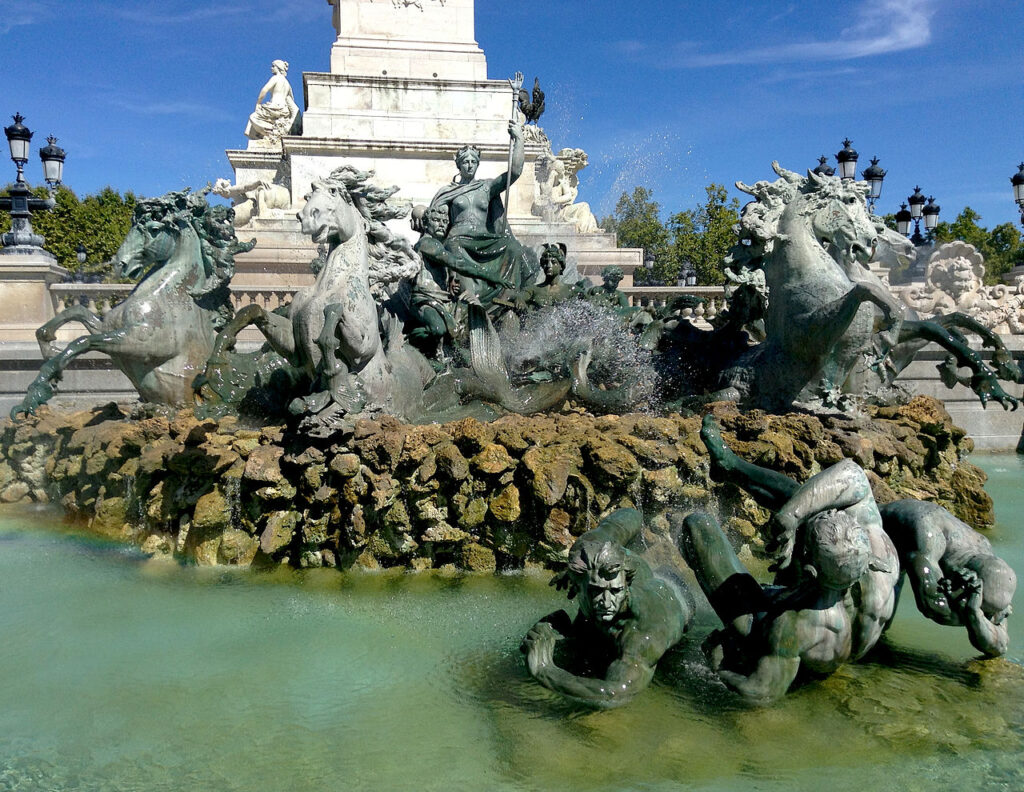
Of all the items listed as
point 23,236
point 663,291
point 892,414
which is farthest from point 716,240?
point 892,414

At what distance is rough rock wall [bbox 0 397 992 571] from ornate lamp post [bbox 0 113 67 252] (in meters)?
8.62

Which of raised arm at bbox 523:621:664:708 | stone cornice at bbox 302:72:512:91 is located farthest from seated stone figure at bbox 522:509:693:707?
stone cornice at bbox 302:72:512:91

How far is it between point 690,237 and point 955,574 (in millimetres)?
37881

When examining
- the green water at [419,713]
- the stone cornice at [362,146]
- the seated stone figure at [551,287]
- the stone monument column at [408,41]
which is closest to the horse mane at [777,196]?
the seated stone figure at [551,287]

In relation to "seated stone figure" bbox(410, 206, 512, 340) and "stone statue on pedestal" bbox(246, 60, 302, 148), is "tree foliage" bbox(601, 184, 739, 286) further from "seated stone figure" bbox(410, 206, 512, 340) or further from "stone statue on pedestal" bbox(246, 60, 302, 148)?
"seated stone figure" bbox(410, 206, 512, 340)

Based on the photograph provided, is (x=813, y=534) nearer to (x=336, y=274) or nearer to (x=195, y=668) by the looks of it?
(x=195, y=668)

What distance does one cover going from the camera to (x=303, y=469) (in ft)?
17.9

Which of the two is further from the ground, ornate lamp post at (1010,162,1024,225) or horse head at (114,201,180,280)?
ornate lamp post at (1010,162,1024,225)

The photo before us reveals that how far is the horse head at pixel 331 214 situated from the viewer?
19.5ft

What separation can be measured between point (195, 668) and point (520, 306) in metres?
5.13

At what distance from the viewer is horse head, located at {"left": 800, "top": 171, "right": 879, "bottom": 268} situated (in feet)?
22.8

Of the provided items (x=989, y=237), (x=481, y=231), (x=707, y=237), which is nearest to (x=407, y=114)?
(x=481, y=231)

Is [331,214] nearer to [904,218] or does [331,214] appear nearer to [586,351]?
[586,351]

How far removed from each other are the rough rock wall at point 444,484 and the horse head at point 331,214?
1.40 metres
